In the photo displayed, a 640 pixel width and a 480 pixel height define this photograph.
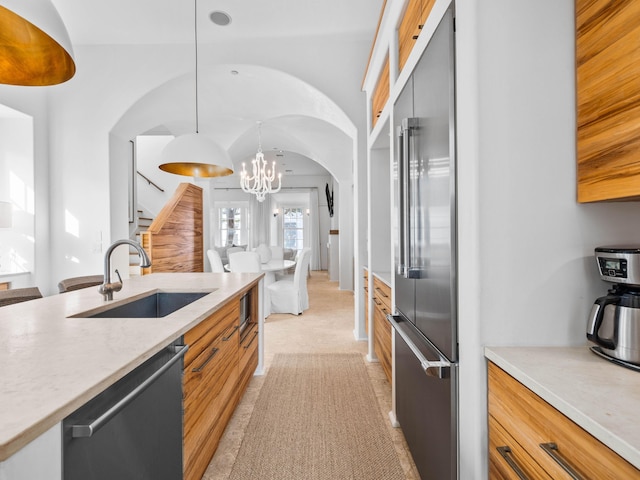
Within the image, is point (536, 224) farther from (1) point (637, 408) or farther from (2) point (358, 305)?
(2) point (358, 305)

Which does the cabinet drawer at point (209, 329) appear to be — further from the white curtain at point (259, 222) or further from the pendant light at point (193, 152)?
the white curtain at point (259, 222)

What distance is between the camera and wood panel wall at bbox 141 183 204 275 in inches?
181

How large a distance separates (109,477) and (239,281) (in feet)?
5.34

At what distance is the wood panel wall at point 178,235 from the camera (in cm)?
461

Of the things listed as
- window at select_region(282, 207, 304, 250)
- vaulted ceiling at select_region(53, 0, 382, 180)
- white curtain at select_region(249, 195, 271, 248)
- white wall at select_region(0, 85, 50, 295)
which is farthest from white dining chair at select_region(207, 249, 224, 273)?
window at select_region(282, 207, 304, 250)

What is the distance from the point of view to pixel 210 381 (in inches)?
60.1

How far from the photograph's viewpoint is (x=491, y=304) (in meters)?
1.00

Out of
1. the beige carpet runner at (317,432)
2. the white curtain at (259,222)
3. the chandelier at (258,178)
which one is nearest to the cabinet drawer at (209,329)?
the beige carpet runner at (317,432)

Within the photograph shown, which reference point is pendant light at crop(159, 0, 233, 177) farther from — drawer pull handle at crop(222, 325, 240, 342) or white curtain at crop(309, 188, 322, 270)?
white curtain at crop(309, 188, 322, 270)

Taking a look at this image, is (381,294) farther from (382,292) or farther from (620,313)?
(620,313)

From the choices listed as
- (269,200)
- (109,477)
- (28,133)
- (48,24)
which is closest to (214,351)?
(109,477)

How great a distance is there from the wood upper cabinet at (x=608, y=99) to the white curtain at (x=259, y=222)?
10.2m

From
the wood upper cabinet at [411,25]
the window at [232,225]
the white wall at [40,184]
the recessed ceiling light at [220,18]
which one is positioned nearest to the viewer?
the wood upper cabinet at [411,25]

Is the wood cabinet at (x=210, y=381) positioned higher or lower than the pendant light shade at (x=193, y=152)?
lower
